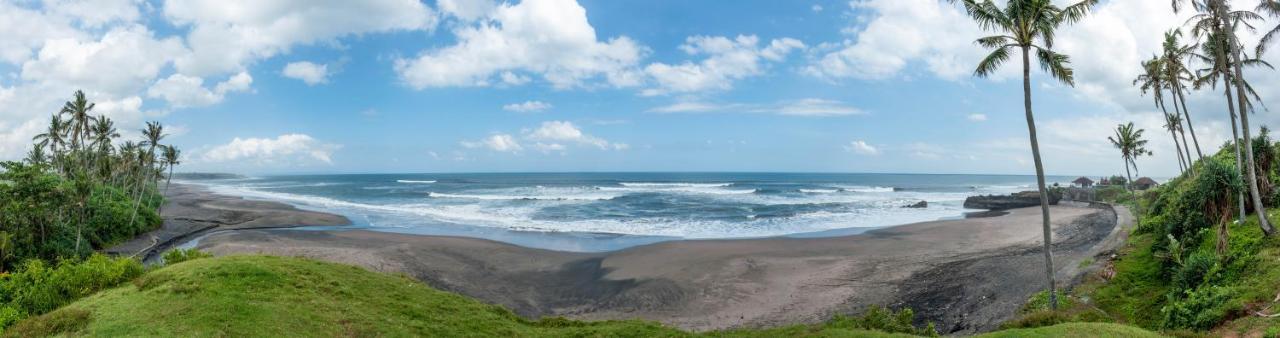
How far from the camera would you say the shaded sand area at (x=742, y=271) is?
19219 mm

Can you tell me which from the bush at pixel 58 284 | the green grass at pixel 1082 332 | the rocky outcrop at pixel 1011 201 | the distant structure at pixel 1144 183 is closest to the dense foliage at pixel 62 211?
the bush at pixel 58 284

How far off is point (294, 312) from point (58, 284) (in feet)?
19.2

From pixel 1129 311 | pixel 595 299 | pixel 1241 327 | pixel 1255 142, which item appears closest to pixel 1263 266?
pixel 1129 311

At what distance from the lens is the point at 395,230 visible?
4219cm

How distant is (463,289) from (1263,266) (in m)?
23.7

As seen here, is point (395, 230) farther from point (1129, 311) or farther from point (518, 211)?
point (1129, 311)

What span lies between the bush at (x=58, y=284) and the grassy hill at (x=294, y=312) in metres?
0.86

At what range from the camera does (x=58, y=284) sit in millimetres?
12438

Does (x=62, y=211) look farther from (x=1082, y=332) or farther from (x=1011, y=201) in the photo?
(x=1011, y=201)

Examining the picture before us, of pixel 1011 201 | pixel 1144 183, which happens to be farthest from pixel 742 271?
pixel 1144 183

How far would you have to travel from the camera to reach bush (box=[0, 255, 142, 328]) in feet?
40.2

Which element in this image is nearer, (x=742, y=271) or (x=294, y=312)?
(x=294, y=312)

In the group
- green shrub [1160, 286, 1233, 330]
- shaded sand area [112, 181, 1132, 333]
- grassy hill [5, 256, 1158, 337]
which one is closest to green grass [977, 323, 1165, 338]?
grassy hill [5, 256, 1158, 337]

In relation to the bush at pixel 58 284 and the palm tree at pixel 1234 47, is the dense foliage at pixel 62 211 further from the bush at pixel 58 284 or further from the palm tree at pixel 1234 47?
the palm tree at pixel 1234 47
